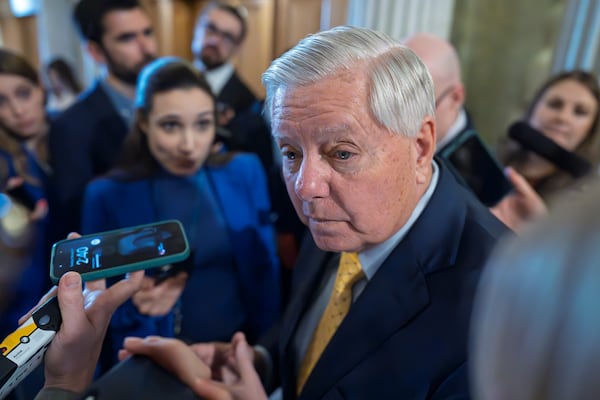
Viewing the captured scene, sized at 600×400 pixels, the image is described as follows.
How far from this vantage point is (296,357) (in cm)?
91

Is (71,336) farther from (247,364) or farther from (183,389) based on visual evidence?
(247,364)

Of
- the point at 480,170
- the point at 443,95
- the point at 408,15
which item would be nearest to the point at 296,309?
the point at 480,170

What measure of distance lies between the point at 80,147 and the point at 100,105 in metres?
0.20

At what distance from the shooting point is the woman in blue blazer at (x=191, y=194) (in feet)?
3.76

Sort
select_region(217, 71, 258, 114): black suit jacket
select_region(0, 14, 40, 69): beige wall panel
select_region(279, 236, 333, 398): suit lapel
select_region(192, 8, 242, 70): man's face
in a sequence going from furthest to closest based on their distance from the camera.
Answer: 1. select_region(0, 14, 40, 69): beige wall panel
2. select_region(192, 8, 242, 70): man's face
3. select_region(217, 71, 258, 114): black suit jacket
4. select_region(279, 236, 333, 398): suit lapel

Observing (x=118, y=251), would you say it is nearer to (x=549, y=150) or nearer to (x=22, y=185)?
(x=22, y=185)

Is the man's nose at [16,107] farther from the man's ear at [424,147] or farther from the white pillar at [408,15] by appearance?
the white pillar at [408,15]

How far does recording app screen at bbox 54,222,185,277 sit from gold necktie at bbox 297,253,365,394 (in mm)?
321

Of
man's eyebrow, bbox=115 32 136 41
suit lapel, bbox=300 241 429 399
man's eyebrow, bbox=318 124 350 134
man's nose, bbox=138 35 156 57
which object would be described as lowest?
suit lapel, bbox=300 241 429 399

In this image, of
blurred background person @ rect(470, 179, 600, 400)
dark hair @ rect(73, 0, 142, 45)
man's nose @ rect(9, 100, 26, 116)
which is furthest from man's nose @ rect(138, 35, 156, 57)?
blurred background person @ rect(470, 179, 600, 400)

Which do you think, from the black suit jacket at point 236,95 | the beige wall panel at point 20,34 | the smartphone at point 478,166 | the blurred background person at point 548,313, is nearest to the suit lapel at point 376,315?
the blurred background person at point 548,313

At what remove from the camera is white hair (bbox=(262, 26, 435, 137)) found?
60cm

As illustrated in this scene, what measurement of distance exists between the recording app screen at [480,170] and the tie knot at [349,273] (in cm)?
59

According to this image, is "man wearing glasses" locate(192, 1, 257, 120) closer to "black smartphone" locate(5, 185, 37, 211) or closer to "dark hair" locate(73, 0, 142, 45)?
"dark hair" locate(73, 0, 142, 45)
